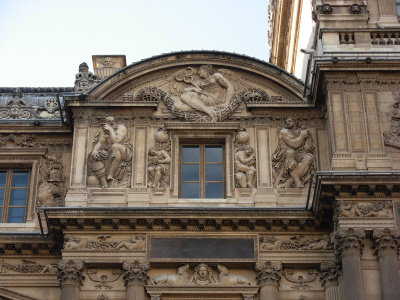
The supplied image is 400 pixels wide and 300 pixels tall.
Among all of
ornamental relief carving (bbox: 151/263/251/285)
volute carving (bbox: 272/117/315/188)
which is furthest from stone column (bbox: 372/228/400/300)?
ornamental relief carving (bbox: 151/263/251/285)

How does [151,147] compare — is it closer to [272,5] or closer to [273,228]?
[273,228]

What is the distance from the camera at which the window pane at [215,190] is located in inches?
1086

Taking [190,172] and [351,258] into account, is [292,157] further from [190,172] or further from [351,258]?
[351,258]

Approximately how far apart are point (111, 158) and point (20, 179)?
3.14m

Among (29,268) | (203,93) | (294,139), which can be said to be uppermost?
(203,93)

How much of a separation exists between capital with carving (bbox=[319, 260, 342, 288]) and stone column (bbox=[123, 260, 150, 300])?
184 inches

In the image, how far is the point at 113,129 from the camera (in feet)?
92.2

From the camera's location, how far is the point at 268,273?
84.1 ft

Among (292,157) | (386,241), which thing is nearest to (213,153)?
(292,157)

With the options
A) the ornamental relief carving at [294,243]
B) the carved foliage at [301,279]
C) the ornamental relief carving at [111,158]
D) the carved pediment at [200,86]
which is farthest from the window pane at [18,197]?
the carved foliage at [301,279]

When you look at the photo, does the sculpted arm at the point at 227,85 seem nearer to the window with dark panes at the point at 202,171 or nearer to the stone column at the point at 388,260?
the window with dark panes at the point at 202,171

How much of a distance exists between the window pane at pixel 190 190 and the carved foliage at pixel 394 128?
5.52 m

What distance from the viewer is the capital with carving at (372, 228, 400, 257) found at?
2453 cm

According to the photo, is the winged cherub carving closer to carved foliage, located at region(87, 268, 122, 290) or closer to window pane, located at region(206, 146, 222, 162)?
window pane, located at region(206, 146, 222, 162)
